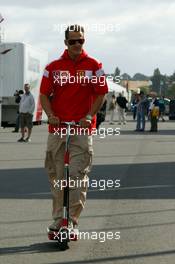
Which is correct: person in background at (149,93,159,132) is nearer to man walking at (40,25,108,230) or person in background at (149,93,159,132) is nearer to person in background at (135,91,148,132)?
person in background at (135,91,148,132)

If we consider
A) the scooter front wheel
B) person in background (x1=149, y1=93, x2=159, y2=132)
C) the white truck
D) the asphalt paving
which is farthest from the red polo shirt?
the white truck

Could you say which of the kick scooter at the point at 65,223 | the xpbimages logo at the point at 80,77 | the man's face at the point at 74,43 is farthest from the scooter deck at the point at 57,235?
the man's face at the point at 74,43

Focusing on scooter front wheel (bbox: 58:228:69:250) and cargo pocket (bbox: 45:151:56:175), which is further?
cargo pocket (bbox: 45:151:56:175)

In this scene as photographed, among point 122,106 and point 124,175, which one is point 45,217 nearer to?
point 124,175

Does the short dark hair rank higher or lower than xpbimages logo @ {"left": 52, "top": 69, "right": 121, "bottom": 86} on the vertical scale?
higher

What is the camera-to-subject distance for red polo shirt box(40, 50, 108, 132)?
718 centimetres

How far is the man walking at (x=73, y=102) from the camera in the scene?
23.5 feet

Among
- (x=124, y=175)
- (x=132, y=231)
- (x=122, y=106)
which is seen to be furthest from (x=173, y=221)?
(x=122, y=106)

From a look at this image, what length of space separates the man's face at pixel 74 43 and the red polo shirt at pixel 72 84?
7 centimetres

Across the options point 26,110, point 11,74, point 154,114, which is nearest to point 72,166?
point 26,110

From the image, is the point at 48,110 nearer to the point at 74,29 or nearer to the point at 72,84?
the point at 72,84

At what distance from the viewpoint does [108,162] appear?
1634 cm

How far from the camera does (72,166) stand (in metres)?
7.29

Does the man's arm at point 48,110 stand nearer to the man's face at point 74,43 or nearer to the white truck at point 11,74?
the man's face at point 74,43
